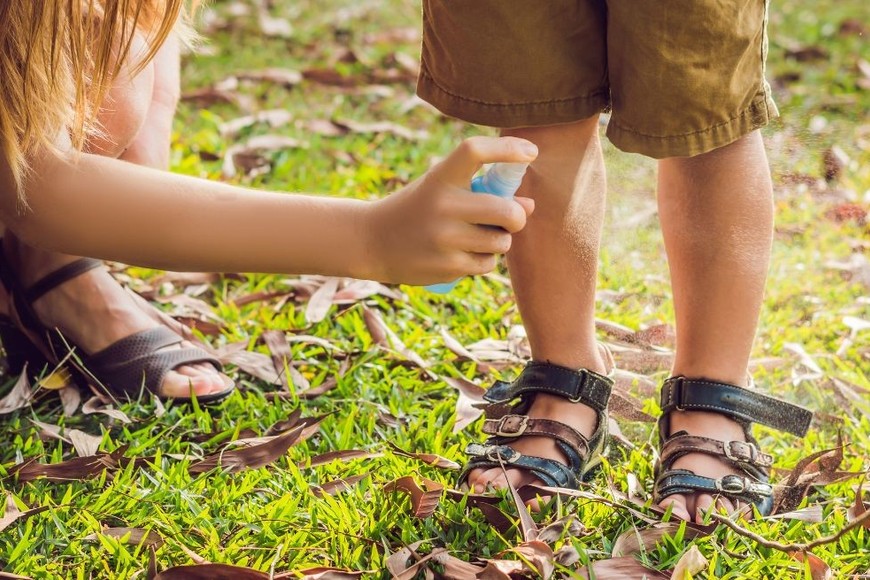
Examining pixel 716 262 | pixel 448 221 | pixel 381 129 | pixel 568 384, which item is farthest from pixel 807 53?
pixel 448 221

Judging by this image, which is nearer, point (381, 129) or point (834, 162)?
point (834, 162)

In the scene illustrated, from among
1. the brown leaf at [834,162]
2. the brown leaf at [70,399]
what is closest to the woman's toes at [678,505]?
the brown leaf at [70,399]

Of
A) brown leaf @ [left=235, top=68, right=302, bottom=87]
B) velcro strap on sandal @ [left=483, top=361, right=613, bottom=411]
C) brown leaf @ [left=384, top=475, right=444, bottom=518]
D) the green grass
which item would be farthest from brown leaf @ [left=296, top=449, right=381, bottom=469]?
brown leaf @ [left=235, top=68, right=302, bottom=87]

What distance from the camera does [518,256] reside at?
5.10ft

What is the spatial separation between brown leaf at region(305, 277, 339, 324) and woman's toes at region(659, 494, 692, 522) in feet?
2.70

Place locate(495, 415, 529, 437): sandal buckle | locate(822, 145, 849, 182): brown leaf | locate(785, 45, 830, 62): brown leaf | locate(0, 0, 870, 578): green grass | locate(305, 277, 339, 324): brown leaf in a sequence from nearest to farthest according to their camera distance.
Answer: locate(0, 0, 870, 578): green grass, locate(495, 415, 529, 437): sandal buckle, locate(305, 277, 339, 324): brown leaf, locate(822, 145, 849, 182): brown leaf, locate(785, 45, 830, 62): brown leaf

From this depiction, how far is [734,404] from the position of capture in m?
1.54

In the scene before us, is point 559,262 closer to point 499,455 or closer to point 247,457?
point 499,455

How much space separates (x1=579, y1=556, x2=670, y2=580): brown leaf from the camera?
4.24 feet

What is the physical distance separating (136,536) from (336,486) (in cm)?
28

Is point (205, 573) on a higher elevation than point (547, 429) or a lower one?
lower

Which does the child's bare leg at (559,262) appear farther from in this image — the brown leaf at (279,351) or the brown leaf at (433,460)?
the brown leaf at (279,351)

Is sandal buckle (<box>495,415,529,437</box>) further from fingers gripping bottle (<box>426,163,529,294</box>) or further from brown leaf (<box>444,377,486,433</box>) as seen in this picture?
fingers gripping bottle (<box>426,163,529,294</box>)

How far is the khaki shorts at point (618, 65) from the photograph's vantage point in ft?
4.52
